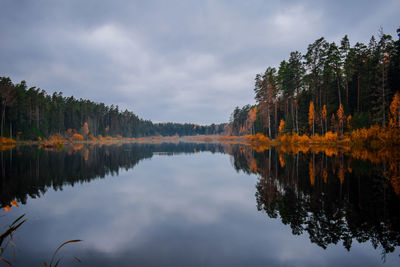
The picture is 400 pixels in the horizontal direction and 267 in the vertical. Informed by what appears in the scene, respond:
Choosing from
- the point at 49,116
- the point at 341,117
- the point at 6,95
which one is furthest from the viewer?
the point at 49,116

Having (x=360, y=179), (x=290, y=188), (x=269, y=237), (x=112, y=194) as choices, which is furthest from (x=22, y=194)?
(x=360, y=179)

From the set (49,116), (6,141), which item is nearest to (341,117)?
(6,141)

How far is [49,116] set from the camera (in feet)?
258

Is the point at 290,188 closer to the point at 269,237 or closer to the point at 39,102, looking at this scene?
the point at 269,237

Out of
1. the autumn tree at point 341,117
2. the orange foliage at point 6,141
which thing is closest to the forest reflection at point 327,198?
the autumn tree at point 341,117

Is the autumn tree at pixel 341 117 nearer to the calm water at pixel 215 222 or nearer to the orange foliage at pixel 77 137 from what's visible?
the calm water at pixel 215 222

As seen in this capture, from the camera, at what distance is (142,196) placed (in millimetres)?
10312

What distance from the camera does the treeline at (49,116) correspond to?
55.2m

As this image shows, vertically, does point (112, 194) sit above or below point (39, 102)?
below

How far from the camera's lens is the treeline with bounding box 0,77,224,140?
55.2 meters

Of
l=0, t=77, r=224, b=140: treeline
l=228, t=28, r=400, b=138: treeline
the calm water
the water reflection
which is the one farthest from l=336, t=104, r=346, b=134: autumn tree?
l=0, t=77, r=224, b=140: treeline

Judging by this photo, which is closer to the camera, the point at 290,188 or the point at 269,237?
the point at 269,237

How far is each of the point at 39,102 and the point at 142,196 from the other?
78774 millimetres

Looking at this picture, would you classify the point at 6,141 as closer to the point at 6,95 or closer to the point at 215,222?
the point at 6,95
